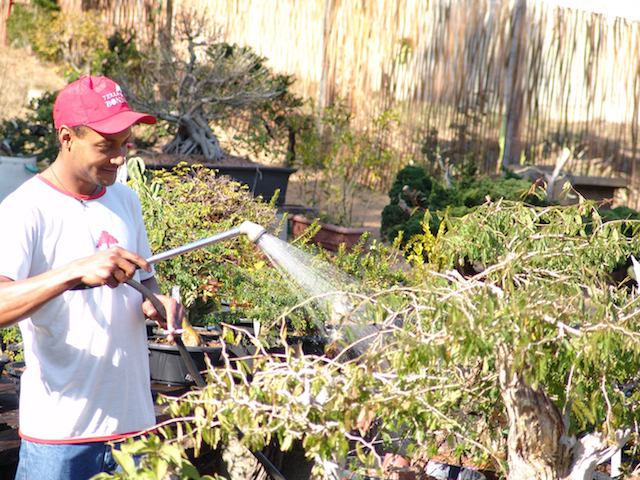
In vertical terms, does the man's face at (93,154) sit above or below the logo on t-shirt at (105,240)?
above

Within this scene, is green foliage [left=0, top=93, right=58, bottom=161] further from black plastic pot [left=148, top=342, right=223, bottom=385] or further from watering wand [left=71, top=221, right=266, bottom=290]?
watering wand [left=71, top=221, right=266, bottom=290]

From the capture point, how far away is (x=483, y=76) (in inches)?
Result: 315

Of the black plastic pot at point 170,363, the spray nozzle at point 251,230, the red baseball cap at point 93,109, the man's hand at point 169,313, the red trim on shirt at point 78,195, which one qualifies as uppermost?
the red baseball cap at point 93,109

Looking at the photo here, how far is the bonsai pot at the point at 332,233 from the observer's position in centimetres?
616

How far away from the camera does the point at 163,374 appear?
2904 millimetres

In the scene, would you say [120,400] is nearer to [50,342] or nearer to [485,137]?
[50,342]

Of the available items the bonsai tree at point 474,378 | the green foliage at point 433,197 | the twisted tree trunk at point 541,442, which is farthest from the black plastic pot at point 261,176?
the twisted tree trunk at point 541,442

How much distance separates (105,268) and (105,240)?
1.10 feet

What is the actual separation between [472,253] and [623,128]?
618cm

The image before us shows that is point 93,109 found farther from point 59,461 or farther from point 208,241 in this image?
point 59,461

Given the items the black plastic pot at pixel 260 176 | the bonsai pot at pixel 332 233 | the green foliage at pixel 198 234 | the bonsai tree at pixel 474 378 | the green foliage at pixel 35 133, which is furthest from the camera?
the green foliage at pixel 35 133

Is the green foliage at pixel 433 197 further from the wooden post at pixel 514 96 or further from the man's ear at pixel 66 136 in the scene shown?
the man's ear at pixel 66 136

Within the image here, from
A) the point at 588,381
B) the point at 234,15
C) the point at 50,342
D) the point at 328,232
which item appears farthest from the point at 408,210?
the point at 234,15

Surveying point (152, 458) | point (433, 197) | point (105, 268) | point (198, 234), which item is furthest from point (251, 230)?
point (433, 197)
